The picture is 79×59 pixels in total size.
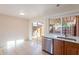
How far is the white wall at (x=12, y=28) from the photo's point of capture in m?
5.45

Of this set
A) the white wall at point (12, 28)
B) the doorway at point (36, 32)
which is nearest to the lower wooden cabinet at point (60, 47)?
the white wall at point (12, 28)

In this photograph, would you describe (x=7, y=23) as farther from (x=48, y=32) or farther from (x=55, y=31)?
(x=55, y=31)

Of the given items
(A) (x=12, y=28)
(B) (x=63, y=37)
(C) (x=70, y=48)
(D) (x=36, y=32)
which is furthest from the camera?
(D) (x=36, y=32)

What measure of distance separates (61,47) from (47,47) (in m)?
0.79

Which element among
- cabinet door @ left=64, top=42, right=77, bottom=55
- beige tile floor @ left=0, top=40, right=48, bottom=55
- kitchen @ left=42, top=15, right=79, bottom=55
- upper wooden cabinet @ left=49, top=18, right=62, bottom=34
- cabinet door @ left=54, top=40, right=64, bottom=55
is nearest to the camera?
cabinet door @ left=64, top=42, right=77, bottom=55

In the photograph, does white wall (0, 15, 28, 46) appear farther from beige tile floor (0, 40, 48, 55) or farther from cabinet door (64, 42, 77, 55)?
cabinet door (64, 42, 77, 55)

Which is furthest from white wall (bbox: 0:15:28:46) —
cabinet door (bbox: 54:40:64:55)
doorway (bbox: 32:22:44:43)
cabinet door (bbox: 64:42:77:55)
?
cabinet door (bbox: 64:42:77:55)

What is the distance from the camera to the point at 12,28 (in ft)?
20.1

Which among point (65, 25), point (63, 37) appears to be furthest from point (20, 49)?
point (65, 25)

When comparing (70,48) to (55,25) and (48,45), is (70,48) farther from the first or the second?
(55,25)

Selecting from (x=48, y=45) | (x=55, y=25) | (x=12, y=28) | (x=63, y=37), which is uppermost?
(x=55, y=25)

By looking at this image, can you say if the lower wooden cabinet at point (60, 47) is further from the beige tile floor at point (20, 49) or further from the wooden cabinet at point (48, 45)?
the beige tile floor at point (20, 49)

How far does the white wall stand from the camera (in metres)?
5.45

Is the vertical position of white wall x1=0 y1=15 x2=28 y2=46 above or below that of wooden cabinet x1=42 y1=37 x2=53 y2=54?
above
